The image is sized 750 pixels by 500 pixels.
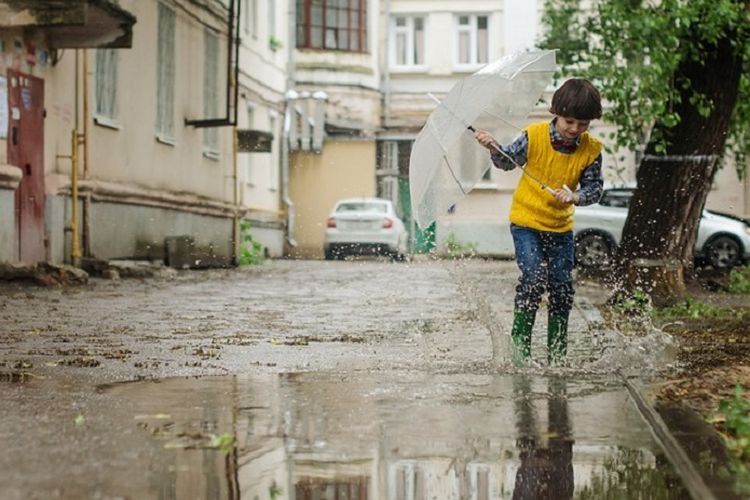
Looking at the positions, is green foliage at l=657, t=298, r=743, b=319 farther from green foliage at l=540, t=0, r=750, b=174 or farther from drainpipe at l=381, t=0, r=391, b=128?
drainpipe at l=381, t=0, r=391, b=128

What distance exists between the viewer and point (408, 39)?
47.0 metres

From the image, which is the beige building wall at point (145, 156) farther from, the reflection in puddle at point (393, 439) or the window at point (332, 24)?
the window at point (332, 24)

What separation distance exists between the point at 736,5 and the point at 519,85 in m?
7.94

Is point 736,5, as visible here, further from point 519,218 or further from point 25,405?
point 25,405

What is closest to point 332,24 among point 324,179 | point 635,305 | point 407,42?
Result: point 407,42

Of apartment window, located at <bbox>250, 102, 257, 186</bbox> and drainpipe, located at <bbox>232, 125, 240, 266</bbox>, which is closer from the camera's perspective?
drainpipe, located at <bbox>232, 125, 240, 266</bbox>

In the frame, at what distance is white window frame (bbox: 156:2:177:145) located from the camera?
83.3 ft

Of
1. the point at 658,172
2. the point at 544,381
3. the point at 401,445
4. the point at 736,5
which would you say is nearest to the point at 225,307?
the point at 658,172

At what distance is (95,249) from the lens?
21.2 meters

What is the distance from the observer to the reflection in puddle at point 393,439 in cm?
448

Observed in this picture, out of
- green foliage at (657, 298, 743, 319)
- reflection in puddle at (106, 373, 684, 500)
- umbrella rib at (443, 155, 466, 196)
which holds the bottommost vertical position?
green foliage at (657, 298, 743, 319)

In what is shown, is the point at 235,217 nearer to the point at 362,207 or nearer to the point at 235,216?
the point at 235,216

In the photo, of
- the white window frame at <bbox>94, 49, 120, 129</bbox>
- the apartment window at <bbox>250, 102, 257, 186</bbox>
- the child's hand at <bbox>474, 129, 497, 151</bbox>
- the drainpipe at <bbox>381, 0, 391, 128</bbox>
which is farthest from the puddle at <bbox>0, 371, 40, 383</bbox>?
the drainpipe at <bbox>381, 0, 391, 128</bbox>

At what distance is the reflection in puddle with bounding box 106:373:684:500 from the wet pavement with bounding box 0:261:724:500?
0.04ft
